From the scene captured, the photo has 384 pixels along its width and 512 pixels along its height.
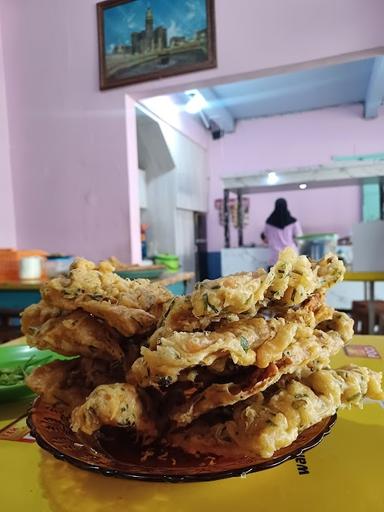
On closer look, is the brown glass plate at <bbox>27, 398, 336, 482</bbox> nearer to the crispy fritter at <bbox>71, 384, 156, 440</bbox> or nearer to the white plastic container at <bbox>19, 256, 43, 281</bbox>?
the crispy fritter at <bbox>71, 384, 156, 440</bbox>

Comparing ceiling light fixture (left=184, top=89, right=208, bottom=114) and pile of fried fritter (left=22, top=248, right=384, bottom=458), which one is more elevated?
ceiling light fixture (left=184, top=89, right=208, bottom=114)

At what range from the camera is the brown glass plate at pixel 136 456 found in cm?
40

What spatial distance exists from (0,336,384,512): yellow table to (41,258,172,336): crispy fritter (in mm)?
182

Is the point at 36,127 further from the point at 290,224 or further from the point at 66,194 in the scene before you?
the point at 290,224

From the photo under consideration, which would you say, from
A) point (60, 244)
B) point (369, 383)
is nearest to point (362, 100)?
point (60, 244)

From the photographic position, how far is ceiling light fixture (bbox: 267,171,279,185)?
4.29 meters

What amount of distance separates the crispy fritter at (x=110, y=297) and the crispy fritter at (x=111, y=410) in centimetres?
8

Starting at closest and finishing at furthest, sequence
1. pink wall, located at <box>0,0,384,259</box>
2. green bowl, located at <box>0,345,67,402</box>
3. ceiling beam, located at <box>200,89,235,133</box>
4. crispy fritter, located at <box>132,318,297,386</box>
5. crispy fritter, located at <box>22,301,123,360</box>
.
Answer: crispy fritter, located at <box>132,318,297,386</box>, crispy fritter, located at <box>22,301,123,360</box>, green bowl, located at <box>0,345,67,402</box>, pink wall, located at <box>0,0,384,259</box>, ceiling beam, located at <box>200,89,235,133</box>

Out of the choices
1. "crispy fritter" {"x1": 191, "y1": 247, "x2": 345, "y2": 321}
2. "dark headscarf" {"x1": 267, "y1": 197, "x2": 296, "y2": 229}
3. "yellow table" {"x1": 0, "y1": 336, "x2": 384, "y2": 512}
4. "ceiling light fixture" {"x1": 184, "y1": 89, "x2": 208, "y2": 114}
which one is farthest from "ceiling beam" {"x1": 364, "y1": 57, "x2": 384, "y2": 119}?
"yellow table" {"x1": 0, "y1": 336, "x2": 384, "y2": 512}

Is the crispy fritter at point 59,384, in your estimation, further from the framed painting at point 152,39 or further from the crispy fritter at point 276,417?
the framed painting at point 152,39

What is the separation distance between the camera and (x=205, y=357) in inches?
15.8

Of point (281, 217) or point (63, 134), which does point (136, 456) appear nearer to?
point (63, 134)

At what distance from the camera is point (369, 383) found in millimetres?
528

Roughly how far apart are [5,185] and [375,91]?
14.7 ft
